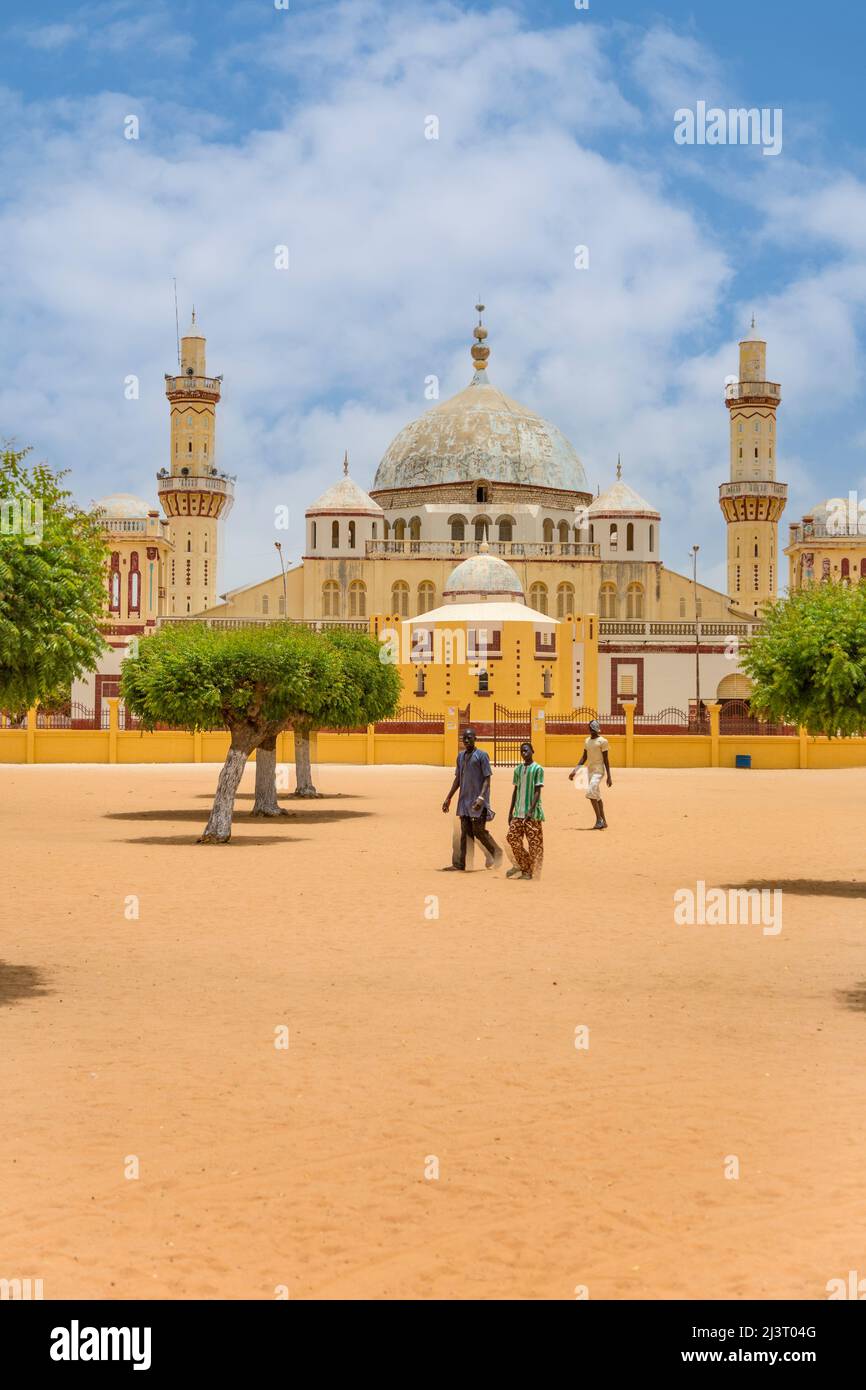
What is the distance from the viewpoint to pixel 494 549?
70312mm

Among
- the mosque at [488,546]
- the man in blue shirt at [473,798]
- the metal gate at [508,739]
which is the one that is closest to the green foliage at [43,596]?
the man in blue shirt at [473,798]

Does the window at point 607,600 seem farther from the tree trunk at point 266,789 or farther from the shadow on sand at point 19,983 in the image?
the shadow on sand at point 19,983

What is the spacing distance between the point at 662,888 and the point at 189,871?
5.30 m

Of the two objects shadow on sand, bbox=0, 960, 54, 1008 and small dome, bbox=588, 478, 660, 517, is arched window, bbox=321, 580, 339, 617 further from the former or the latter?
shadow on sand, bbox=0, 960, 54, 1008

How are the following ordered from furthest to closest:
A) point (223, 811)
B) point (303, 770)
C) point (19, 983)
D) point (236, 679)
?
point (303, 770), point (236, 679), point (223, 811), point (19, 983)

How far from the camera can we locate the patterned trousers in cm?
1766

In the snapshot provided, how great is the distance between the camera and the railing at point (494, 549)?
6988 cm

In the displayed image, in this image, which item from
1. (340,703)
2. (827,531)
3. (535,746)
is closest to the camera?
(340,703)

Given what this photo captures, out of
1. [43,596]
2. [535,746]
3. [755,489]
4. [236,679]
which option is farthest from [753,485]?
[43,596]

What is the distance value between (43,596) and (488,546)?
57.6 metres

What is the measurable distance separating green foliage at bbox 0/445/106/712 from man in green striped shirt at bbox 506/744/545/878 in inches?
231

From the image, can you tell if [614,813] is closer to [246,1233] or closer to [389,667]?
[389,667]

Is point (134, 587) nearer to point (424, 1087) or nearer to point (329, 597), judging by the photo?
point (329, 597)
